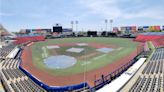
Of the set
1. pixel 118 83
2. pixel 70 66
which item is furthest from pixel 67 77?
pixel 118 83

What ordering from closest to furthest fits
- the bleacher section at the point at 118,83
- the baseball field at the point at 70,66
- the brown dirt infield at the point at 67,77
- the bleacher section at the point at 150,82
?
the bleacher section at the point at 150,82, the bleacher section at the point at 118,83, the brown dirt infield at the point at 67,77, the baseball field at the point at 70,66

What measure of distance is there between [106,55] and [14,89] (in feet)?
108

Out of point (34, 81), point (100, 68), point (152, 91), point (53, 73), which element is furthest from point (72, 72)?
point (152, 91)

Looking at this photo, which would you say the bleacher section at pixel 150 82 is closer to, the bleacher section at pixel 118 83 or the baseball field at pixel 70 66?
the bleacher section at pixel 118 83

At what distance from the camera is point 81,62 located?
44.9 m

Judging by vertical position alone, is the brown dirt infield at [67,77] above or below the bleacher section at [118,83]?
below

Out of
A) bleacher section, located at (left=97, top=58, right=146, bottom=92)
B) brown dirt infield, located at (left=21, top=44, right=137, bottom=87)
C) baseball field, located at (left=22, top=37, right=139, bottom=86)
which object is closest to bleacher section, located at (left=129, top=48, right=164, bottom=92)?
bleacher section, located at (left=97, top=58, right=146, bottom=92)

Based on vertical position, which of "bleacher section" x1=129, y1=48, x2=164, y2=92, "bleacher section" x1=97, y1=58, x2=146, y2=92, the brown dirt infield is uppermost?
"bleacher section" x1=129, y1=48, x2=164, y2=92

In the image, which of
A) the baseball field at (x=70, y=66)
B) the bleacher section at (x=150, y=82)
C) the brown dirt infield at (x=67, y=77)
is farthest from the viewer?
the baseball field at (x=70, y=66)

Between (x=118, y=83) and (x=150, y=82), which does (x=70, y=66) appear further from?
(x=150, y=82)

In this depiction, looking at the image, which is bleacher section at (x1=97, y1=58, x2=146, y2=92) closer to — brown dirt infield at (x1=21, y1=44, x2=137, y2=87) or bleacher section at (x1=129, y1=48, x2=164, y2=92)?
bleacher section at (x1=129, y1=48, x2=164, y2=92)

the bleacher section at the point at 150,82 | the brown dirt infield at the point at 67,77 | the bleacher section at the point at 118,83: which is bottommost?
the brown dirt infield at the point at 67,77

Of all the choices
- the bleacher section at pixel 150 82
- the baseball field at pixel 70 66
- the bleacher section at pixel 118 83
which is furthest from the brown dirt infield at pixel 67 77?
the bleacher section at pixel 150 82

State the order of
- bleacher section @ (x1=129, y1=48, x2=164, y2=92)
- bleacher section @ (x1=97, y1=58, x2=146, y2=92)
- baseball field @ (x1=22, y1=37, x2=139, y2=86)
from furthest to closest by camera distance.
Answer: baseball field @ (x1=22, y1=37, x2=139, y2=86)
bleacher section @ (x1=97, y1=58, x2=146, y2=92)
bleacher section @ (x1=129, y1=48, x2=164, y2=92)
